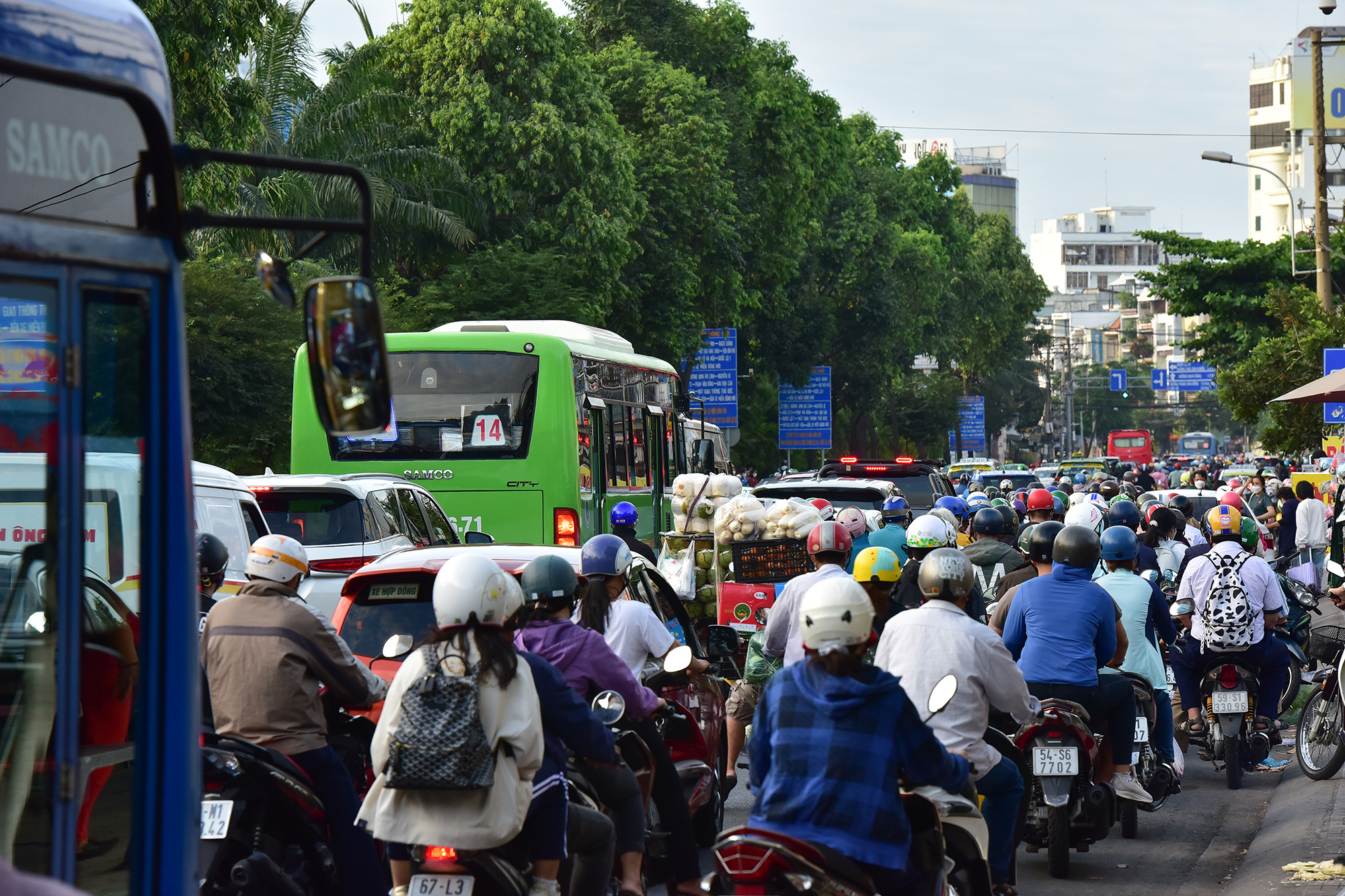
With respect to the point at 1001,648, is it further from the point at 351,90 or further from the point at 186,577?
the point at 351,90

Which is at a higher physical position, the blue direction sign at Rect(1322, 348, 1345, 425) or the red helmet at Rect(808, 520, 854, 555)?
the blue direction sign at Rect(1322, 348, 1345, 425)

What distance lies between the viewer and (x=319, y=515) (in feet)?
43.9

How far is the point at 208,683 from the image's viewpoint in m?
5.95

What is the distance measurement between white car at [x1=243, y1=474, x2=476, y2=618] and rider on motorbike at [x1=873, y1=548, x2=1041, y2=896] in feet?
23.4

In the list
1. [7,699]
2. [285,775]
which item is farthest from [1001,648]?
[7,699]

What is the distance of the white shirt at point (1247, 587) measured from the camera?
10805 millimetres

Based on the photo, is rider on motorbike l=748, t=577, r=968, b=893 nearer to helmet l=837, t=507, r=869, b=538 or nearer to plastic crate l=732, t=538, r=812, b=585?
plastic crate l=732, t=538, r=812, b=585

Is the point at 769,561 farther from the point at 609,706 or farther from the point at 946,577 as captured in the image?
the point at 609,706

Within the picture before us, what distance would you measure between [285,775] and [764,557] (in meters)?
6.58

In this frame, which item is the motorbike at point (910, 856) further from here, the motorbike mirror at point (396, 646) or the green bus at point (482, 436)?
the green bus at point (482, 436)

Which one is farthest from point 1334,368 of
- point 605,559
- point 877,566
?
point 605,559

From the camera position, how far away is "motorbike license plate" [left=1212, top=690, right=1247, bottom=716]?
10.8 metres

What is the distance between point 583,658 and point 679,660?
644mm

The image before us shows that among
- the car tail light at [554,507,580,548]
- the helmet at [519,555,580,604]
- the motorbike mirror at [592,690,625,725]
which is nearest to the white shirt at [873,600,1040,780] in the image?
the motorbike mirror at [592,690,625,725]
